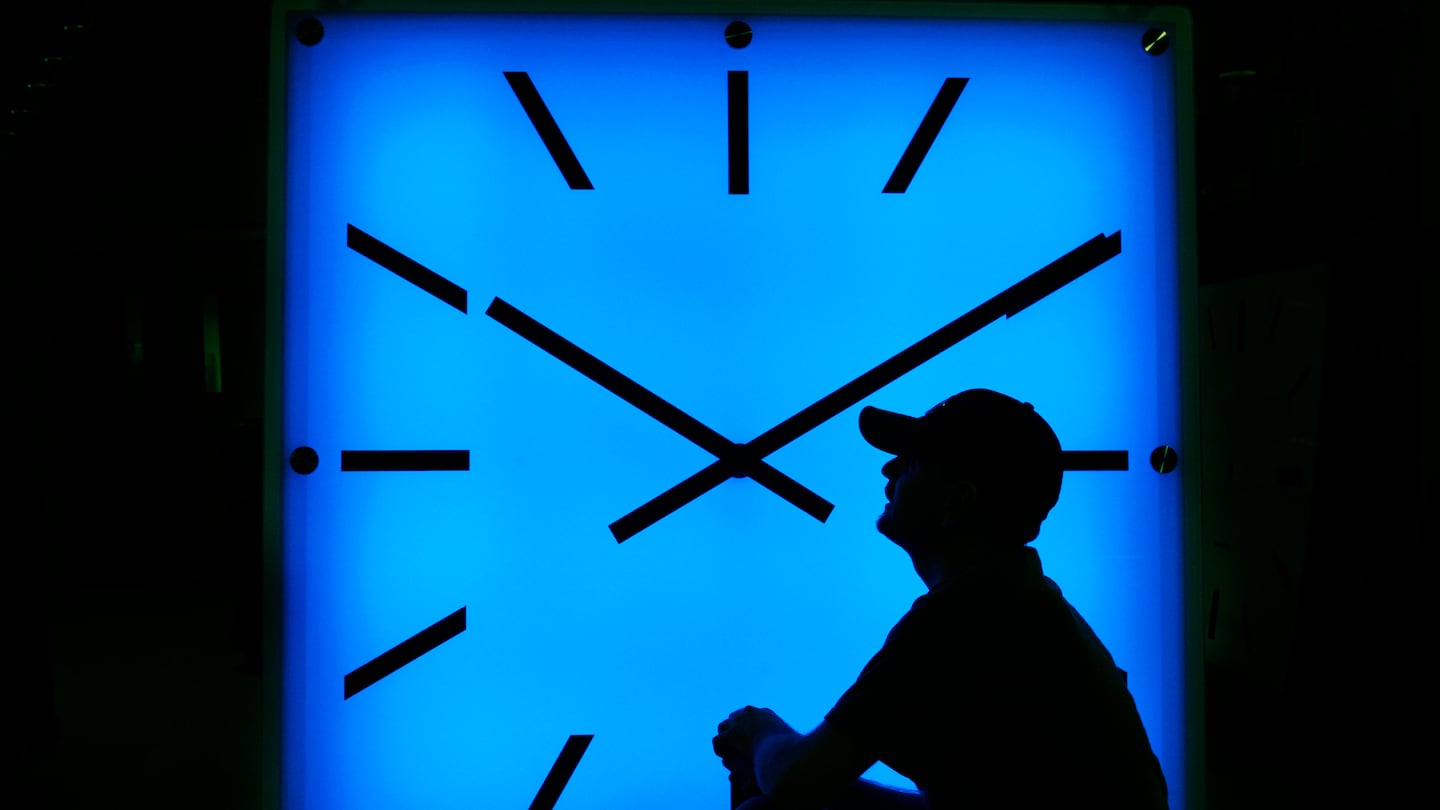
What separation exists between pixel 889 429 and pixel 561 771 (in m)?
1.01

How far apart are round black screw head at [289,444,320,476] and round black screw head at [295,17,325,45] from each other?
828 mm

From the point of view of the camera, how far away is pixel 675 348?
202 centimetres

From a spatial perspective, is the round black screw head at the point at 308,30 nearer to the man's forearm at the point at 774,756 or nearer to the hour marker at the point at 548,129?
the hour marker at the point at 548,129

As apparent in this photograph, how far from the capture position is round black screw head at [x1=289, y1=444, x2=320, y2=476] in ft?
6.34

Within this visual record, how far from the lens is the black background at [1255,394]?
13.1ft

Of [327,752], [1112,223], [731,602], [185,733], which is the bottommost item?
[185,733]

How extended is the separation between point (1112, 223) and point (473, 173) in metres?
1.35

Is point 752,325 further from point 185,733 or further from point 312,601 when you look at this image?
point 185,733

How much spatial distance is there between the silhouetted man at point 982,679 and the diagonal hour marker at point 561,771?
53 centimetres

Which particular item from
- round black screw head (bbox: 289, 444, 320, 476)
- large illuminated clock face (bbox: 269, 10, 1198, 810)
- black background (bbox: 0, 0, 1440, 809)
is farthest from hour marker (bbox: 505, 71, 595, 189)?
black background (bbox: 0, 0, 1440, 809)

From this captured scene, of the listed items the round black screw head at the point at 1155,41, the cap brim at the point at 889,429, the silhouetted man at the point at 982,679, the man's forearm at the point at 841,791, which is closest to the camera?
the silhouetted man at the point at 982,679

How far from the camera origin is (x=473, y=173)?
2.00m

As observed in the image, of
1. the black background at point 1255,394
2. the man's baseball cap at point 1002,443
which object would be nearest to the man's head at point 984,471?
the man's baseball cap at point 1002,443

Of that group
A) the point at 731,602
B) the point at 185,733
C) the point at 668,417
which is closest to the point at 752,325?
the point at 668,417
